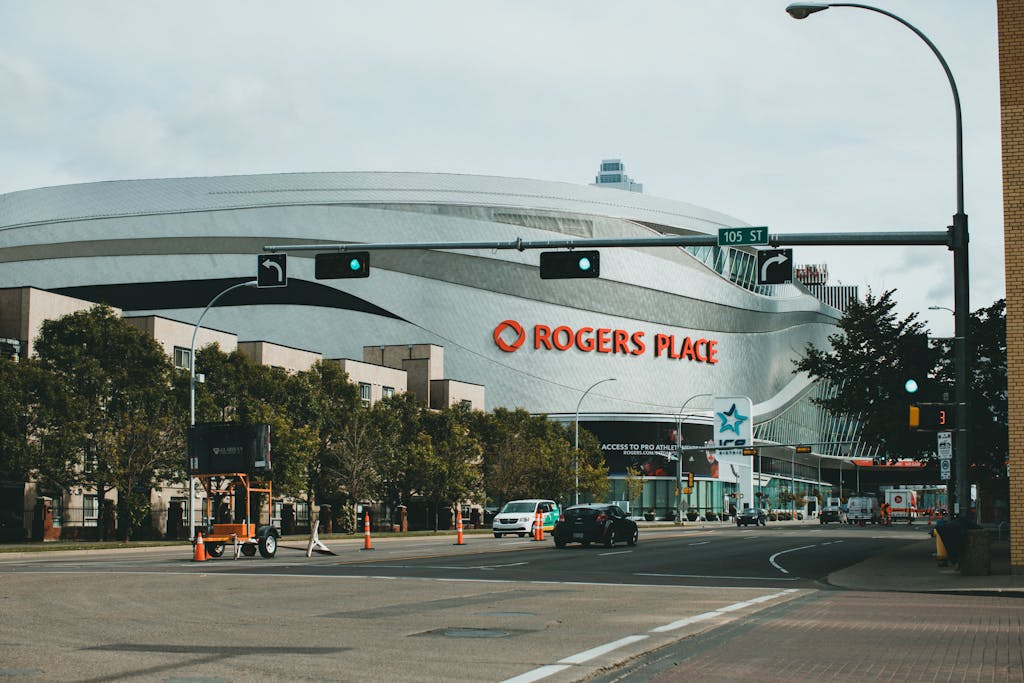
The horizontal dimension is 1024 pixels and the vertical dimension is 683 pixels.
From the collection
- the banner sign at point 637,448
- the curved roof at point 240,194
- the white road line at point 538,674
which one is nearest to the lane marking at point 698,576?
the white road line at point 538,674

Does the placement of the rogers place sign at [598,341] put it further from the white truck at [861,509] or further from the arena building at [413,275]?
the white truck at [861,509]

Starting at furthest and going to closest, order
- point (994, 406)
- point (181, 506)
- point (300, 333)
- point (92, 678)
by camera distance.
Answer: point (300, 333) < point (181, 506) < point (994, 406) < point (92, 678)

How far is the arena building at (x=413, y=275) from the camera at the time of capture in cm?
12338

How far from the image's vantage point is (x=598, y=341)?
134 m

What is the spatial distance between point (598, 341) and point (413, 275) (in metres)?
21.7

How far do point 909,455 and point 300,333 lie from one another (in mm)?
90183

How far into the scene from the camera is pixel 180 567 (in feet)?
99.1

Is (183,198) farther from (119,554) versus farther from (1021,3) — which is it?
(1021,3)

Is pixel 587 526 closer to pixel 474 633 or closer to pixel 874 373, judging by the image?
pixel 874 373

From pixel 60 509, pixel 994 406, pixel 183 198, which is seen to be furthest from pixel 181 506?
pixel 183 198

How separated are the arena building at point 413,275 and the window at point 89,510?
5403cm

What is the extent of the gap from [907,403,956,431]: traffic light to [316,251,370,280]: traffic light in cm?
1156

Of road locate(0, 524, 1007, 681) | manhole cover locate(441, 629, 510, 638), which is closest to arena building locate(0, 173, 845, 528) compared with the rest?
road locate(0, 524, 1007, 681)

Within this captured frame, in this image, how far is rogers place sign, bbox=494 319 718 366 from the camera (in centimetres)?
12888
